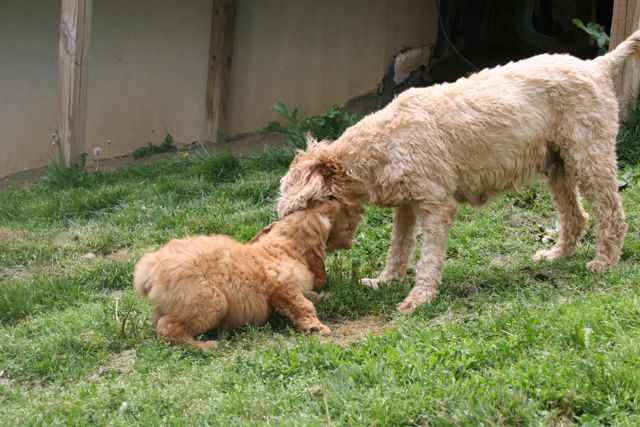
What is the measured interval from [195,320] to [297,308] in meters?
0.72

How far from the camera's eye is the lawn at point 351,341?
14.0 ft

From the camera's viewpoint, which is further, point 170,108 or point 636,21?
point 170,108

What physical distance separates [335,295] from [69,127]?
5665 millimetres

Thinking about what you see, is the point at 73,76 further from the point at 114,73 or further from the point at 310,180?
the point at 310,180

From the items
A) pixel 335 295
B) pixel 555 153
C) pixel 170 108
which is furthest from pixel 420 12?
pixel 335 295

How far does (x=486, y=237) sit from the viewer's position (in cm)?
777

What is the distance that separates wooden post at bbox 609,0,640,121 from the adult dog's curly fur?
2.44 meters

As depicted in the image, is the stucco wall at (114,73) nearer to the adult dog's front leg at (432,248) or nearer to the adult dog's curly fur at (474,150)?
the adult dog's curly fur at (474,150)

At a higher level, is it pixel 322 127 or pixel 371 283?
pixel 322 127

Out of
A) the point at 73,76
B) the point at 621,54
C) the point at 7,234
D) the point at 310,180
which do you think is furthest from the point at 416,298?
the point at 73,76

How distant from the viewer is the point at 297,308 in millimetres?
5871

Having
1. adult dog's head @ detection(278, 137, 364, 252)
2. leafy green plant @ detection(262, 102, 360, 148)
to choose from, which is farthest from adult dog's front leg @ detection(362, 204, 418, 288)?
leafy green plant @ detection(262, 102, 360, 148)

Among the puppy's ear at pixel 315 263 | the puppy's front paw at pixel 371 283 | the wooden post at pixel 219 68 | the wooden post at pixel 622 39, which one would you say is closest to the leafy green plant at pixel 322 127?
the wooden post at pixel 219 68

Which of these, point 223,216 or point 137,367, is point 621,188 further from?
point 137,367
